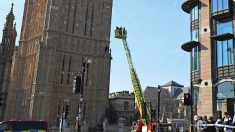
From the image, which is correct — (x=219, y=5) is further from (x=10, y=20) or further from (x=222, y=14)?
(x=10, y=20)

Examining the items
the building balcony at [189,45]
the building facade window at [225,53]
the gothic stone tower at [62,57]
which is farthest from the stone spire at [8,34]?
the building facade window at [225,53]

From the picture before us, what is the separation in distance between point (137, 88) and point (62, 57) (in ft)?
70.8

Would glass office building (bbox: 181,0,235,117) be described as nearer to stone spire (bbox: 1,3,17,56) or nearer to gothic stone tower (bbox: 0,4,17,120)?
gothic stone tower (bbox: 0,4,17,120)

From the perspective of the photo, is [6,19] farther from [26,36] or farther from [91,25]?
[91,25]

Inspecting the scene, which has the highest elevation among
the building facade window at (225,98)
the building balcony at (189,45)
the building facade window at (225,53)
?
the building balcony at (189,45)

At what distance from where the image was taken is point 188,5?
107 ft

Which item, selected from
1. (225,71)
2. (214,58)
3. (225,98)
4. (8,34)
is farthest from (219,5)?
(8,34)

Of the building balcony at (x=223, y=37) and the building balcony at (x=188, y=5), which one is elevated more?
the building balcony at (x=188, y=5)

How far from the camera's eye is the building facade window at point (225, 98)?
27.2m

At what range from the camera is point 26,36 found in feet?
233

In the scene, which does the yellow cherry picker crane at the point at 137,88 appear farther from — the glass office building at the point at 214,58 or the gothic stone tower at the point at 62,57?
the gothic stone tower at the point at 62,57

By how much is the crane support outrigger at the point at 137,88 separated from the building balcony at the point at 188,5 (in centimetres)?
1367

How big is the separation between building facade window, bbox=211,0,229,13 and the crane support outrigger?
15901 mm

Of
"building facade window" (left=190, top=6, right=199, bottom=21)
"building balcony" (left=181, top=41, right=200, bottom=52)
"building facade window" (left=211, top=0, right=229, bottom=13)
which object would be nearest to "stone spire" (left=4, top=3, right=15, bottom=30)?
"building balcony" (left=181, top=41, right=200, bottom=52)
